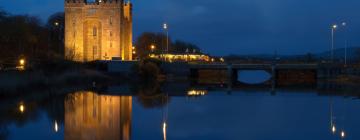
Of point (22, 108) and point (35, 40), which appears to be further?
point (35, 40)

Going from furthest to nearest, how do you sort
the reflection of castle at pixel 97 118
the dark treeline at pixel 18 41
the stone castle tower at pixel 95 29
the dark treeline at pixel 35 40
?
the stone castle tower at pixel 95 29, the dark treeline at pixel 35 40, the dark treeline at pixel 18 41, the reflection of castle at pixel 97 118

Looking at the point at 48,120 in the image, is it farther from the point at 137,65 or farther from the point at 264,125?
the point at 137,65

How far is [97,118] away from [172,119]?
4044 millimetres

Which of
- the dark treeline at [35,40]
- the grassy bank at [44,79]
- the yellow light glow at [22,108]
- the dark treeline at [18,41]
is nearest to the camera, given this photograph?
the yellow light glow at [22,108]

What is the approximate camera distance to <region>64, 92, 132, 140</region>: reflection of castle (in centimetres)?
2334

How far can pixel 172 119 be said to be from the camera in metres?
29.0

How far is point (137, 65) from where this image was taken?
7294cm

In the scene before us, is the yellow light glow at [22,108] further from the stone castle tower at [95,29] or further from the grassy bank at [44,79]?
the stone castle tower at [95,29]

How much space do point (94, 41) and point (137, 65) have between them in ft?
42.3

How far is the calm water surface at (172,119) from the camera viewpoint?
23.4 metres

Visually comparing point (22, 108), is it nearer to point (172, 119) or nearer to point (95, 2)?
point (172, 119)

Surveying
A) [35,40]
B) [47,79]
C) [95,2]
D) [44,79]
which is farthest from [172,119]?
[95,2]

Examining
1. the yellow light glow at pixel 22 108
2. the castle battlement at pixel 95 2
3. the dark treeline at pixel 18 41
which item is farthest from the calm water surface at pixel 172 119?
the castle battlement at pixel 95 2

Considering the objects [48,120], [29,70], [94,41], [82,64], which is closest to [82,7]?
[94,41]
